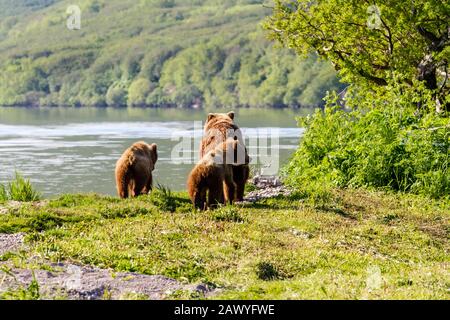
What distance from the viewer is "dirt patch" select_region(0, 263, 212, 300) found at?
7059 mm

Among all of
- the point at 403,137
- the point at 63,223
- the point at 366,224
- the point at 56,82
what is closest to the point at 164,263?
the point at 63,223

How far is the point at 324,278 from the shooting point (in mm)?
8117

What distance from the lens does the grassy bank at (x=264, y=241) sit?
797 centimetres

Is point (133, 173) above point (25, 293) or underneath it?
above

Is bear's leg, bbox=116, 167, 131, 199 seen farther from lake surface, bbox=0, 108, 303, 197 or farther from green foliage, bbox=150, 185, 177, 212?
lake surface, bbox=0, 108, 303, 197

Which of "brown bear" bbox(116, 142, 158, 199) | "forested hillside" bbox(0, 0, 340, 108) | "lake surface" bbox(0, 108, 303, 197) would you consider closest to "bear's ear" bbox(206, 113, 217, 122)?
"brown bear" bbox(116, 142, 158, 199)

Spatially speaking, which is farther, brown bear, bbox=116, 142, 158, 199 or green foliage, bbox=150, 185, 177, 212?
brown bear, bbox=116, 142, 158, 199

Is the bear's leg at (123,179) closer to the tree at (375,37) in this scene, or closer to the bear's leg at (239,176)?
the bear's leg at (239,176)

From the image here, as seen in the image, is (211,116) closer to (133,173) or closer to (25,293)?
(133,173)

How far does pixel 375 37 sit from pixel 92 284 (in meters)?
14.6

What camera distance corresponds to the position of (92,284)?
292 inches

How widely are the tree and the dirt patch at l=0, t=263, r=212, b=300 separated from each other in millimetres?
11827

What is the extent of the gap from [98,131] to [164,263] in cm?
5930

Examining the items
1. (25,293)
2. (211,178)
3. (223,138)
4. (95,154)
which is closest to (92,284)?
(25,293)
